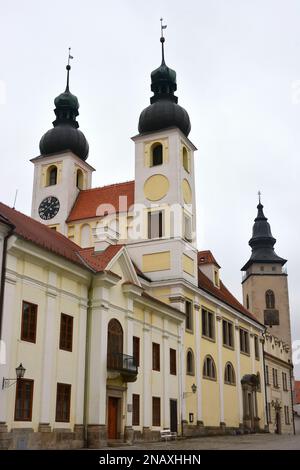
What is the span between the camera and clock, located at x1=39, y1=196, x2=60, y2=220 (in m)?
45.0

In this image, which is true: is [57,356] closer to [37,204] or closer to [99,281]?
[99,281]

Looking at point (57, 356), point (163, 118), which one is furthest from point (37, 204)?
point (57, 356)

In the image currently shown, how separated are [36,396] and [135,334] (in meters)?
7.98

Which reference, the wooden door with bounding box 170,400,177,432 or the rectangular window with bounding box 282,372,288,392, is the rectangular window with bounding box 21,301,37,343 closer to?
the wooden door with bounding box 170,400,177,432

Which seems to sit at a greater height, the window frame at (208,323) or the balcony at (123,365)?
the window frame at (208,323)

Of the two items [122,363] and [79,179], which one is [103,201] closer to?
[79,179]

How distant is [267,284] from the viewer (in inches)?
2901

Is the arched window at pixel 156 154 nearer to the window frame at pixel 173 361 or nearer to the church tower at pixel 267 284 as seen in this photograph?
the window frame at pixel 173 361

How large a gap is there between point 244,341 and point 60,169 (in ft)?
61.9

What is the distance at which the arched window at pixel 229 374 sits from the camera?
43.3m

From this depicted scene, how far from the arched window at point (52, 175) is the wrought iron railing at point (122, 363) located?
21.8 m

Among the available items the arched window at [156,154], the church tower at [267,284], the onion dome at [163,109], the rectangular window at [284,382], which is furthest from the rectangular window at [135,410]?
the church tower at [267,284]

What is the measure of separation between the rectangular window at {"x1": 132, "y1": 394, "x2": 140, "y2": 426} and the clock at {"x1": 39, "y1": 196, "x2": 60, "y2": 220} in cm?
1908

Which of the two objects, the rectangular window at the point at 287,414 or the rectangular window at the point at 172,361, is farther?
the rectangular window at the point at 287,414
